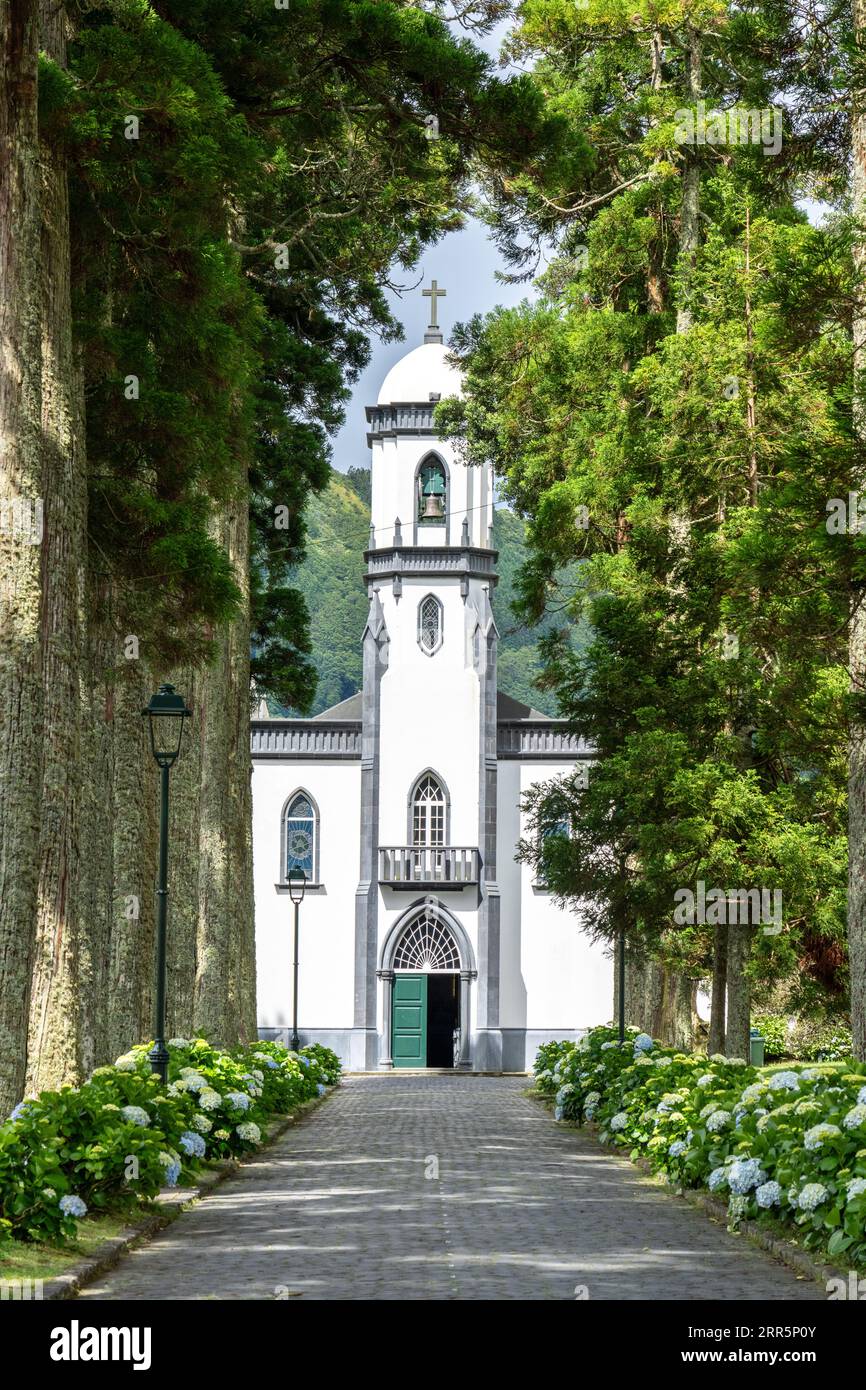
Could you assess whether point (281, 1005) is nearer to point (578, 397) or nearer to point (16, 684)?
point (578, 397)

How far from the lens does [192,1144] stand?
42.8 feet

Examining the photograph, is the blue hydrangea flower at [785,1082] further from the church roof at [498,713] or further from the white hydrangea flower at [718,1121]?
the church roof at [498,713]

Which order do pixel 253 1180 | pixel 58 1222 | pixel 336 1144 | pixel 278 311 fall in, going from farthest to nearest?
pixel 278 311
pixel 336 1144
pixel 253 1180
pixel 58 1222

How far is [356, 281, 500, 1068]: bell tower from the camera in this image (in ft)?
138

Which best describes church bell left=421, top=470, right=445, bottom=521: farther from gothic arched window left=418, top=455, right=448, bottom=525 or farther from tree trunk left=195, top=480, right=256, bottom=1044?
tree trunk left=195, top=480, right=256, bottom=1044

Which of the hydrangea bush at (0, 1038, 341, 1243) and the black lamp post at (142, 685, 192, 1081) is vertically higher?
the black lamp post at (142, 685, 192, 1081)

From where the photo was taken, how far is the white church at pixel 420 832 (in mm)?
41906

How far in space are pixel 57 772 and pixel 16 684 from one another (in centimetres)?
121

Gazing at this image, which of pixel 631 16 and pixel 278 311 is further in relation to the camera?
pixel 278 311

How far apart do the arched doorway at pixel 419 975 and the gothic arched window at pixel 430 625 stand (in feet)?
20.5

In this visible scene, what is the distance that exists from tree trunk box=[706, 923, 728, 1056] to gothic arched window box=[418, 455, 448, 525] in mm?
26092

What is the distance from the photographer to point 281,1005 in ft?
139

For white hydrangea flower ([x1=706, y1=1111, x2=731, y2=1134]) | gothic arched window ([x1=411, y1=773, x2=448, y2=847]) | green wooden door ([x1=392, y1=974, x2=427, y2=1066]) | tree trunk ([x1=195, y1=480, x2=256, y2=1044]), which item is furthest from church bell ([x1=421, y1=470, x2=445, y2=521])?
white hydrangea flower ([x1=706, y1=1111, x2=731, y2=1134])

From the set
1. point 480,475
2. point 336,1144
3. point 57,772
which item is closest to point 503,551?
point 480,475
